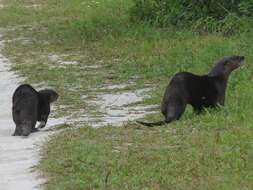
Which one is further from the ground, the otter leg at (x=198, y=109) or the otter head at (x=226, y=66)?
the otter head at (x=226, y=66)

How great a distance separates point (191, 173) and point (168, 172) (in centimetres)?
21

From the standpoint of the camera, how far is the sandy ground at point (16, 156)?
26.2ft

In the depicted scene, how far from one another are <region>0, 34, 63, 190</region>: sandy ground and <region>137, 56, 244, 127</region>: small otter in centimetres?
128

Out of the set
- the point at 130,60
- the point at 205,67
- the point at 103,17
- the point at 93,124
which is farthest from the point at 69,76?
the point at 103,17

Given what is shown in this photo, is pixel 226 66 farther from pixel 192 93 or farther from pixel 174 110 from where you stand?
pixel 174 110

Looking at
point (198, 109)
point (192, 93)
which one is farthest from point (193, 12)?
point (192, 93)

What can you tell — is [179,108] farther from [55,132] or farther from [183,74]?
[55,132]

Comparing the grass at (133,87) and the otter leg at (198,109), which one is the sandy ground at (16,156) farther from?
the otter leg at (198,109)

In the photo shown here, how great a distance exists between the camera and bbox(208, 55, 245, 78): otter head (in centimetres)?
1067

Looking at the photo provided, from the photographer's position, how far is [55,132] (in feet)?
33.8

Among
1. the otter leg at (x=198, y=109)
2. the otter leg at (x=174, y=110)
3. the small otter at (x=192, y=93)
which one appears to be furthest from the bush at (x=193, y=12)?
the otter leg at (x=174, y=110)

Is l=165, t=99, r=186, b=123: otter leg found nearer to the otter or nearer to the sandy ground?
the sandy ground

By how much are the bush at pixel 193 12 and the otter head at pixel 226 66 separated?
5.25 m

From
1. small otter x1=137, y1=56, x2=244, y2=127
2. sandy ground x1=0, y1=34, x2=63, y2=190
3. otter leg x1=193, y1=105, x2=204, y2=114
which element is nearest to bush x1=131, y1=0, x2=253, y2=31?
sandy ground x1=0, y1=34, x2=63, y2=190
